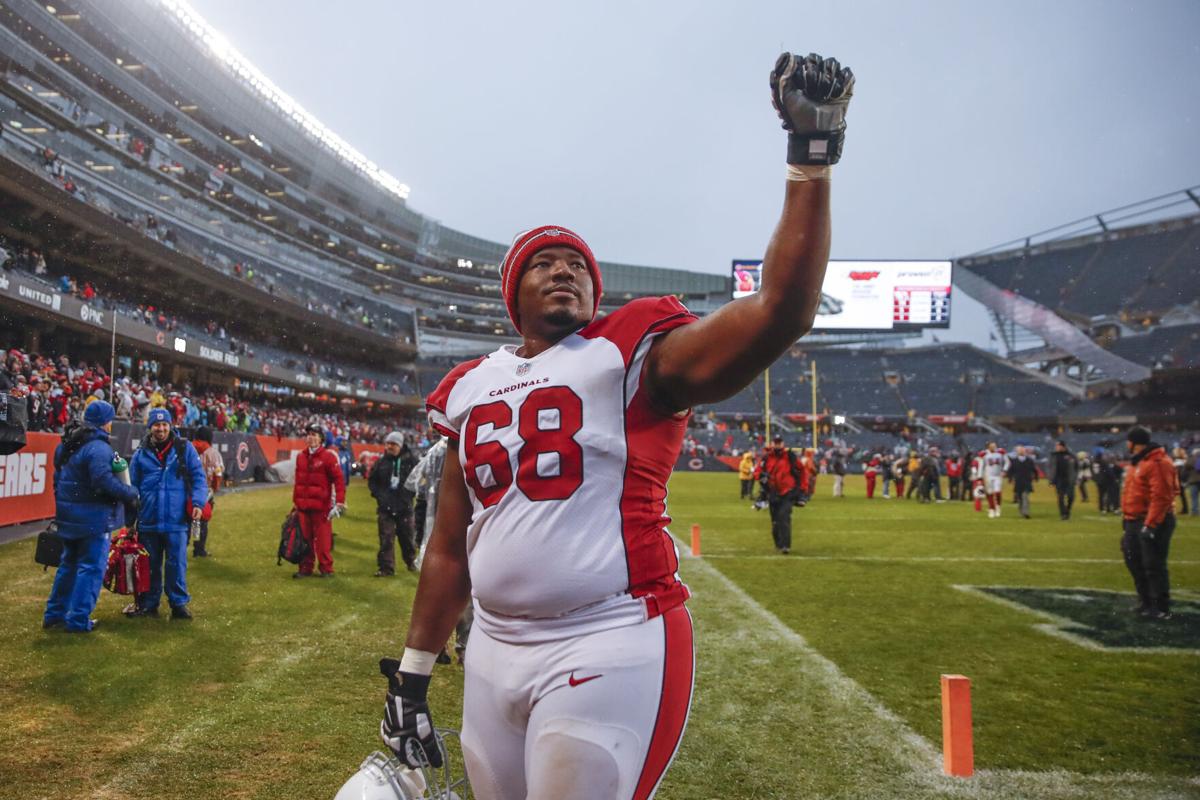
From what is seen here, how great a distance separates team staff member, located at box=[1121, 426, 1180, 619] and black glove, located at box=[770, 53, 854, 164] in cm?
794

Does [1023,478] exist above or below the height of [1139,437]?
below

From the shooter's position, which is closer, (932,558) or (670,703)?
(670,703)

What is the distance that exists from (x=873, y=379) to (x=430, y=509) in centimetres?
6198

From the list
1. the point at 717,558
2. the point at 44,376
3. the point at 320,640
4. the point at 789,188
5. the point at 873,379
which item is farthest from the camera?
the point at 873,379

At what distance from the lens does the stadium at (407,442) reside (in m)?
4.64

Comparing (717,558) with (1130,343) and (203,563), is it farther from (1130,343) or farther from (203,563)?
(1130,343)

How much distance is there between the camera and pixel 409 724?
6.75 feet

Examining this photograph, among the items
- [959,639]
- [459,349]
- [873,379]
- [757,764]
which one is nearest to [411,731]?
[757,764]

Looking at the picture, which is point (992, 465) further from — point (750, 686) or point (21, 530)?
point (21, 530)

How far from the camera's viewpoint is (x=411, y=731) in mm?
2057

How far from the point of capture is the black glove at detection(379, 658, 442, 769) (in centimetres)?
204

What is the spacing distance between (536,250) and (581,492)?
28.0 inches

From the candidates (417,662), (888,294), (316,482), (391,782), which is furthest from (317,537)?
(888,294)

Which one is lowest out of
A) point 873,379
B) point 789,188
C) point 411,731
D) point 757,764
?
point 757,764
